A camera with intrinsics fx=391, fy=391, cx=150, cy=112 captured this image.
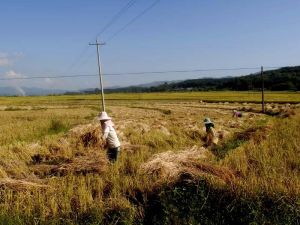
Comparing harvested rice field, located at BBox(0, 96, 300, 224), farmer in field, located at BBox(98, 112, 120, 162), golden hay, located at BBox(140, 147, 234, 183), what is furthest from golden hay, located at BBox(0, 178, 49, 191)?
farmer in field, located at BBox(98, 112, 120, 162)

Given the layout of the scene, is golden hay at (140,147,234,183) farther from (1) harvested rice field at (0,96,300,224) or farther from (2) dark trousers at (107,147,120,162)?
(2) dark trousers at (107,147,120,162)

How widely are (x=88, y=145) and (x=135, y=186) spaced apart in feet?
17.3

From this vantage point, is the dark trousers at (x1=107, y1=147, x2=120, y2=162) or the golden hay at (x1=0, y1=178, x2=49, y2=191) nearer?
the golden hay at (x1=0, y1=178, x2=49, y2=191)

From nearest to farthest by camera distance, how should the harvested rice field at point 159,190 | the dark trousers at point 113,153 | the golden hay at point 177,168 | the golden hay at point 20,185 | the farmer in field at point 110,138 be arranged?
the harvested rice field at point 159,190 → the golden hay at point 177,168 → the golden hay at point 20,185 → the farmer in field at point 110,138 → the dark trousers at point 113,153

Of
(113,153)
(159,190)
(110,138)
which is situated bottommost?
(159,190)

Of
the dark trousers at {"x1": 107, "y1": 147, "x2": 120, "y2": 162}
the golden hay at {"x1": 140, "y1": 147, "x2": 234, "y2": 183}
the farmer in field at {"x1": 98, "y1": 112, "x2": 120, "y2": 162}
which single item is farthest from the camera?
the dark trousers at {"x1": 107, "y1": 147, "x2": 120, "y2": 162}

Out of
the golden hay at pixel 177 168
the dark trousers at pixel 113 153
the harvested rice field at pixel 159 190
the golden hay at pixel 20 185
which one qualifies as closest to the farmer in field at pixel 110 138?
the dark trousers at pixel 113 153

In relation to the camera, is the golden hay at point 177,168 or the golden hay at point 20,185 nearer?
the golden hay at point 177,168

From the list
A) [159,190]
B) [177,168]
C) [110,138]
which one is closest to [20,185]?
[159,190]

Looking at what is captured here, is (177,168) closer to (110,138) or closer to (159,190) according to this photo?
(159,190)

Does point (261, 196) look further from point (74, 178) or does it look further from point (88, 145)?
point (88, 145)

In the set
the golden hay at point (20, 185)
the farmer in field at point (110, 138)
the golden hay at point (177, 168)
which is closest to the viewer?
the golden hay at point (177, 168)

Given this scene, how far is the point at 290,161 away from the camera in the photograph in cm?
809

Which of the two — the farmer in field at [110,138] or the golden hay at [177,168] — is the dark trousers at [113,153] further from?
the golden hay at [177,168]
